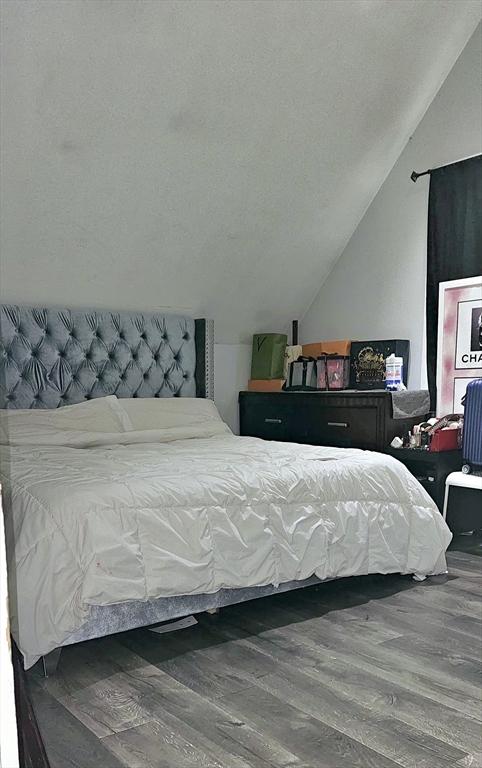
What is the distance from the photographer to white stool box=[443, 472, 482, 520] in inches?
142

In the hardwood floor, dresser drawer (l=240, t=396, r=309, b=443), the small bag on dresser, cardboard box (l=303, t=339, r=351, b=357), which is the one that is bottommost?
the hardwood floor

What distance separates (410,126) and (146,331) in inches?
80.7

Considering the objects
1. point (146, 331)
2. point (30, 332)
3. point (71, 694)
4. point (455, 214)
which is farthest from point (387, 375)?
point (71, 694)

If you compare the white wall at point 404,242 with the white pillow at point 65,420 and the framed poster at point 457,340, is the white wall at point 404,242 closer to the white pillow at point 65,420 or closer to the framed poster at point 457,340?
the framed poster at point 457,340

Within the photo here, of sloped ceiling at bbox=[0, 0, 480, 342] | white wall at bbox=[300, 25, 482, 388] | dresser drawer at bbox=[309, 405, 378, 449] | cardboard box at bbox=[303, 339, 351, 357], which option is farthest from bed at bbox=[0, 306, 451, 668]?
white wall at bbox=[300, 25, 482, 388]

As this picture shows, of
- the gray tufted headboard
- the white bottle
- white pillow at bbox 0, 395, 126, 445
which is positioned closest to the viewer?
white pillow at bbox 0, 395, 126, 445

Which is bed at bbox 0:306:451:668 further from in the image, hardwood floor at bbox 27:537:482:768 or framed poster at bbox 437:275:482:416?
framed poster at bbox 437:275:482:416

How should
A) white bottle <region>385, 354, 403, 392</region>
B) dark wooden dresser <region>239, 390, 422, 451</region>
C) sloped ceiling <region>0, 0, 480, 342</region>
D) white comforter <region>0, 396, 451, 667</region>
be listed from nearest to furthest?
white comforter <region>0, 396, 451, 667</region>, sloped ceiling <region>0, 0, 480, 342</region>, dark wooden dresser <region>239, 390, 422, 451</region>, white bottle <region>385, 354, 403, 392</region>

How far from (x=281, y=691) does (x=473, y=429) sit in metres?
2.05

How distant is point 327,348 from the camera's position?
185 inches

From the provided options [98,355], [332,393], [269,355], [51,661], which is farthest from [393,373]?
[51,661]

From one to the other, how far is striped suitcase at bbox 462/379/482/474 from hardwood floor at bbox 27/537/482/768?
942 millimetres

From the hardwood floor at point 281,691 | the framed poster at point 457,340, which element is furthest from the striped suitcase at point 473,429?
the hardwood floor at point 281,691

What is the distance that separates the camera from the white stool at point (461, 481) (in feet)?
11.8
